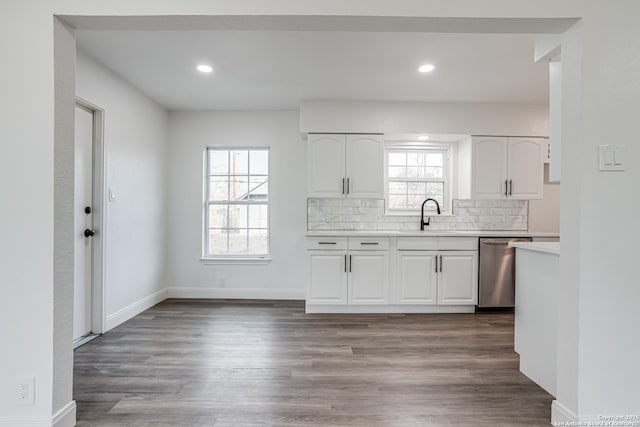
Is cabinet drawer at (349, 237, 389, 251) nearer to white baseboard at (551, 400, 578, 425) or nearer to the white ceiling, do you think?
the white ceiling

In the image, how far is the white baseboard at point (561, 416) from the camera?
165 cm

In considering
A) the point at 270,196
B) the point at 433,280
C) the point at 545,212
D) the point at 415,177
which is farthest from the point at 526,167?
the point at 270,196

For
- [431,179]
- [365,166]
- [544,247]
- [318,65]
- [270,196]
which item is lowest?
[544,247]

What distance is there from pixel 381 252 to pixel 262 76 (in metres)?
2.24

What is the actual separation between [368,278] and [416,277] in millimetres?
Answer: 552

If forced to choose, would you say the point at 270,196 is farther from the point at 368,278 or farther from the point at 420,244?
the point at 420,244

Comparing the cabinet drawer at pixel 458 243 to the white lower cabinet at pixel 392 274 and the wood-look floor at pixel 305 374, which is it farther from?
the wood-look floor at pixel 305 374

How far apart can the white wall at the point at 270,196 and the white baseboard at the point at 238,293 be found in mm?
13

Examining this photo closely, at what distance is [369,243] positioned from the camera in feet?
12.4
